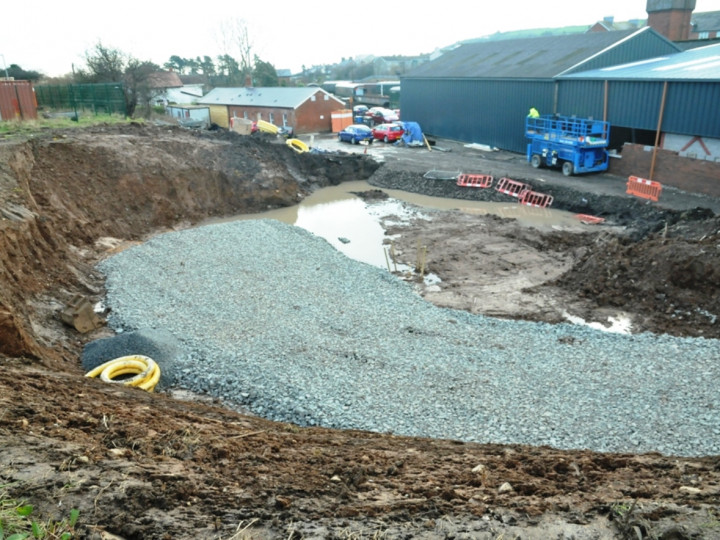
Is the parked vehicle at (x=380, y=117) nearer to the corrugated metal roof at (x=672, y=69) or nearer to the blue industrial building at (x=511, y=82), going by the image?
the blue industrial building at (x=511, y=82)

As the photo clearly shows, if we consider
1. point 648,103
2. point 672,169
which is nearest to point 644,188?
point 672,169

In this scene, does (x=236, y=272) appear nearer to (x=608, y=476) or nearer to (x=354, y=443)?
(x=354, y=443)

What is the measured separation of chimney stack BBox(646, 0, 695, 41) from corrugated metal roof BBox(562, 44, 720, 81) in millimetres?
10150

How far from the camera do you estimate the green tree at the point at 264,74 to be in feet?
252

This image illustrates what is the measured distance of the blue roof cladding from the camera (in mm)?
32594

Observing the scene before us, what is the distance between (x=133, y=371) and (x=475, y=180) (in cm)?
2235

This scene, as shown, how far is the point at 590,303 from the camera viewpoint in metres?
15.0

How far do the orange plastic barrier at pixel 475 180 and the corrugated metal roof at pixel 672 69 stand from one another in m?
8.35

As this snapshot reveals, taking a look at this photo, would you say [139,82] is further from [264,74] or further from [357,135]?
[264,74]

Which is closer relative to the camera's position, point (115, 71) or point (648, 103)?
point (648, 103)

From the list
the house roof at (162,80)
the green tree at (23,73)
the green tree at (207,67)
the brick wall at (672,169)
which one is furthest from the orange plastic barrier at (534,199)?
the green tree at (207,67)

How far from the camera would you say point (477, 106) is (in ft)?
126

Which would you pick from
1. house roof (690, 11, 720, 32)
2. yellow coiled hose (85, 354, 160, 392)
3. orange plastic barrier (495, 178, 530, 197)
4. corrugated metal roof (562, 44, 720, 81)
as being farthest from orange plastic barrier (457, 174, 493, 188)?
house roof (690, 11, 720, 32)

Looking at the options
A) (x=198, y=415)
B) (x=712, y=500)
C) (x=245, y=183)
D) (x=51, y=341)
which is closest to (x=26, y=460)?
(x=198, y=415)
